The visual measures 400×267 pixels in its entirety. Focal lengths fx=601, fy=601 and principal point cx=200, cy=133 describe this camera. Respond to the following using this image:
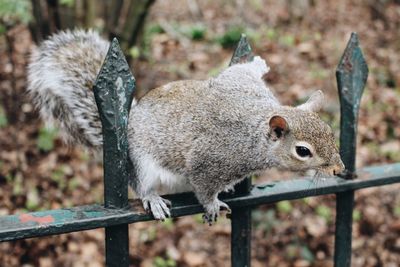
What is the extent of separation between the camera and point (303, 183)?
152 cm

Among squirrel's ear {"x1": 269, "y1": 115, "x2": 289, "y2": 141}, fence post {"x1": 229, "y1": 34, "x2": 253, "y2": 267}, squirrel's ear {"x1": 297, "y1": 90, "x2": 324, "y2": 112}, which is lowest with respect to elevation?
fence post {"x1": 229, "y1": 34, "x2": 253, "y2": 267}

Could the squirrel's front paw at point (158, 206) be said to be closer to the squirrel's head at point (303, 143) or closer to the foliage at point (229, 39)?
the squirrel's head at point (303, 143)

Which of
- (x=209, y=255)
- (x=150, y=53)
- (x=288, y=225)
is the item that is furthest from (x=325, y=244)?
(x=150, y=53)

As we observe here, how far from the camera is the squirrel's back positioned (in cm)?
168

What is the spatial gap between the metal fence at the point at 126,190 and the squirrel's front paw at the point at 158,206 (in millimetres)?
16

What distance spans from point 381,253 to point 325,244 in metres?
0.34

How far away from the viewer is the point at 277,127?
1.57 metres

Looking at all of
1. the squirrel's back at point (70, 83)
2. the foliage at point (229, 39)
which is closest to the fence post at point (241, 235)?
the squirrel's back at point (70, 83)

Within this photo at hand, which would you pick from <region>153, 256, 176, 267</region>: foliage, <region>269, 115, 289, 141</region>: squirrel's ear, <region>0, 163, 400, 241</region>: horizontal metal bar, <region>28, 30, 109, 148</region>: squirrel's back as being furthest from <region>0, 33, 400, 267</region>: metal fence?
<region>153, 256, 176, 267</region>: foliage

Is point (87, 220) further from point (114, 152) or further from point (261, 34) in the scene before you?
point (261, 34)

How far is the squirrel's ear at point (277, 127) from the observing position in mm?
1535

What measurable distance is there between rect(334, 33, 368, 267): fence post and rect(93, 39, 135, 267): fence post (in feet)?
1.88

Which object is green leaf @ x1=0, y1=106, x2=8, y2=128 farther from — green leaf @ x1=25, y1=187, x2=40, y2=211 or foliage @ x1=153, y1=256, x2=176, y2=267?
foliage @ x1=153, y1=256, x2=176, y2=267

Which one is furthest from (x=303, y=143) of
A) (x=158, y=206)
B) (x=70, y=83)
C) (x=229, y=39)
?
(x=229, y=39)
